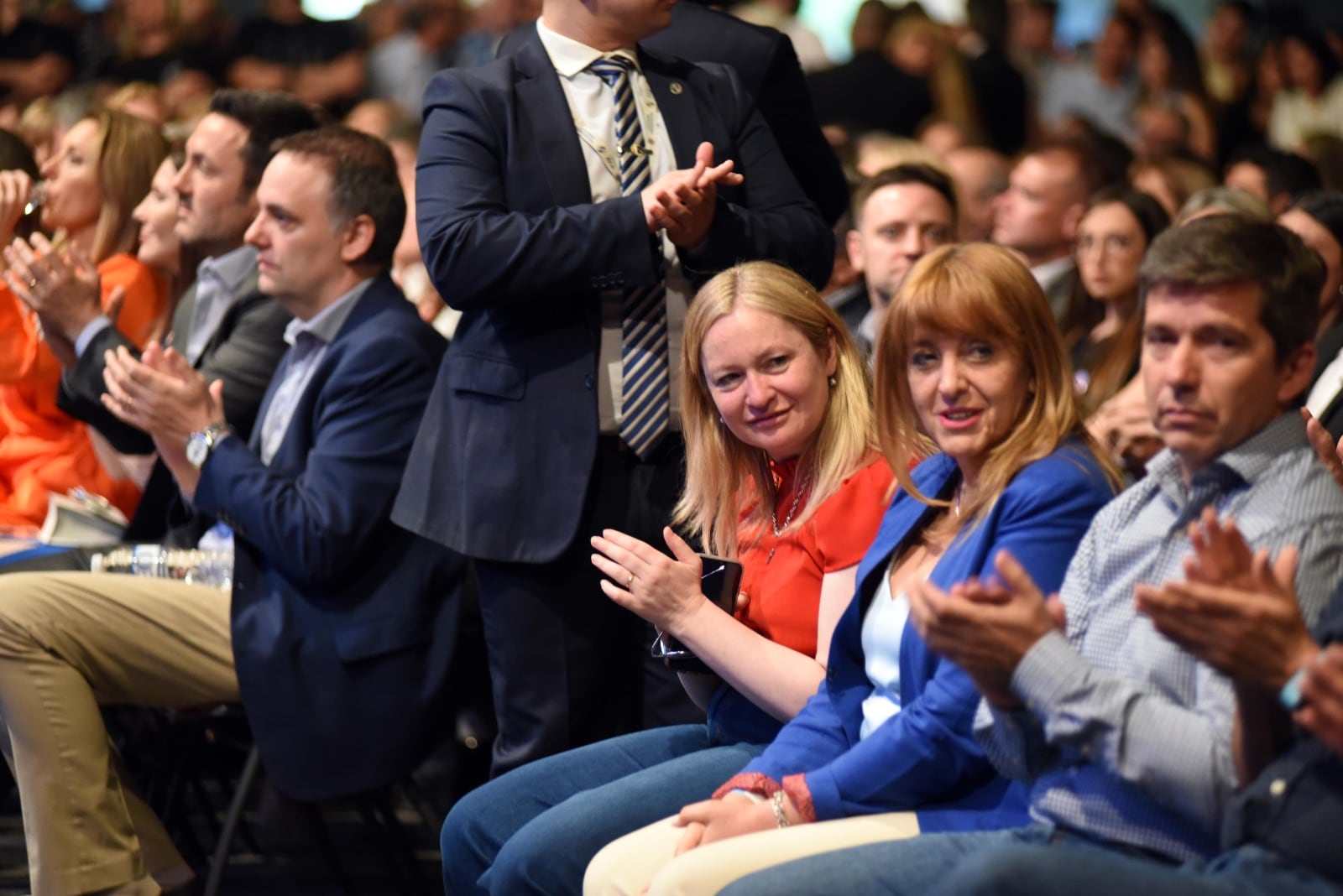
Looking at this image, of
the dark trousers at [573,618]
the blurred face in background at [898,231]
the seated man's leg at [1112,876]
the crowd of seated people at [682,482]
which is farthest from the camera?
the blurred face in background at [898,231]

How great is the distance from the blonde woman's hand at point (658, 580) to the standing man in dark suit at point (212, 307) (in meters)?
1.73

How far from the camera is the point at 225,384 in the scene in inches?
160

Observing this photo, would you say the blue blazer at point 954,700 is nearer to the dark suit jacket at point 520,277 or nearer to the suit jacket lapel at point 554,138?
the dark suit jacket at point 520,277

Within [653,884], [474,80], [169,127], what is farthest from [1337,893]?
[169,127]

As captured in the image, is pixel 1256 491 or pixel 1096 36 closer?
pixel 1256 491

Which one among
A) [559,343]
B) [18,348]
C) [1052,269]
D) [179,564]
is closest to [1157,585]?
[559,343]

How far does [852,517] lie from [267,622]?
143 cm

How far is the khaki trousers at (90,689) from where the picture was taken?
11.0 ft

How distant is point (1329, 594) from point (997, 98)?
6415 mm

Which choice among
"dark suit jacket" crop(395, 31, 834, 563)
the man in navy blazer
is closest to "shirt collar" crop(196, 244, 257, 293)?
the man in navy blazer

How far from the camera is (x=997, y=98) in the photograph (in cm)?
797

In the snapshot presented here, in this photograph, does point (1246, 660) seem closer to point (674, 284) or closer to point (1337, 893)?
point (1337, 893)

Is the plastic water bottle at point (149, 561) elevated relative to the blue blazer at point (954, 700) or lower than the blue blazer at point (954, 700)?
lower

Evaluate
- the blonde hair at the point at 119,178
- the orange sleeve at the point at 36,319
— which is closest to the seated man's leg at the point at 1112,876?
the orange sleeve at the point at 36,319
